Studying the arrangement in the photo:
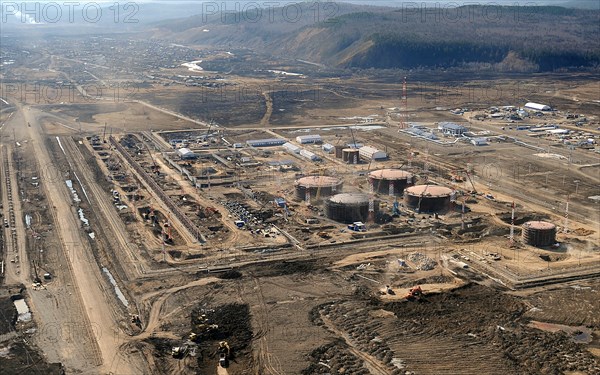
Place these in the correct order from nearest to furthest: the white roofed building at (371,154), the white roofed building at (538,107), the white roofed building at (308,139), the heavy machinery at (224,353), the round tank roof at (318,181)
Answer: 1. the heavy machinery at (224,353)
2. the round tank roof at (318,181)
3. the white roofed building at (371,154)
4. the white roofed building at (308,139)
5. the white roofed building at (538,107)

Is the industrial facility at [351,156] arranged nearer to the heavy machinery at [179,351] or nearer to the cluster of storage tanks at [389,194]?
the cluster of storage tanks at [389,194]

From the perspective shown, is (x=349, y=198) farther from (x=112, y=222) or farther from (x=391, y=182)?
(x=112, y=222)

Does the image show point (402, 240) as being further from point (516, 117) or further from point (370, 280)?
point (516, 117)

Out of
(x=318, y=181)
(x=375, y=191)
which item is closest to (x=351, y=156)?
(x=375, y=191)

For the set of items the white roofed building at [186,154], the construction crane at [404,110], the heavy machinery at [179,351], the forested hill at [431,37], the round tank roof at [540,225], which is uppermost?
the forested hill at [431,37]

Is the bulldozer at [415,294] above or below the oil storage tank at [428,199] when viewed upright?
below

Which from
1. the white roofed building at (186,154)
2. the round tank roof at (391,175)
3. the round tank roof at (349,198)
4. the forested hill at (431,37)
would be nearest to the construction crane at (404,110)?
the white roofed building at (186,154)

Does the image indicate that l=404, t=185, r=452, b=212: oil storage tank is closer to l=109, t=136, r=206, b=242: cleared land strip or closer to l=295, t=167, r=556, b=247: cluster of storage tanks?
l=295, t=167, r=556, b=247: cluster of storage tanks

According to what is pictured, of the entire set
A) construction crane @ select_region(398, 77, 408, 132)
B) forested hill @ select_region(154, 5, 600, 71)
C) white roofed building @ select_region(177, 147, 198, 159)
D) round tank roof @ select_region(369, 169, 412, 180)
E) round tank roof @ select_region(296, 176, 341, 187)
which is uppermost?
forested hill @ select_region(154, 5, 600, 71)

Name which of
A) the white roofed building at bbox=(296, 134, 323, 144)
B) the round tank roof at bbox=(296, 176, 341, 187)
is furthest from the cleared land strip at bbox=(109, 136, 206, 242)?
the white roofed building at bbox=(296, 134, 323, 144)
